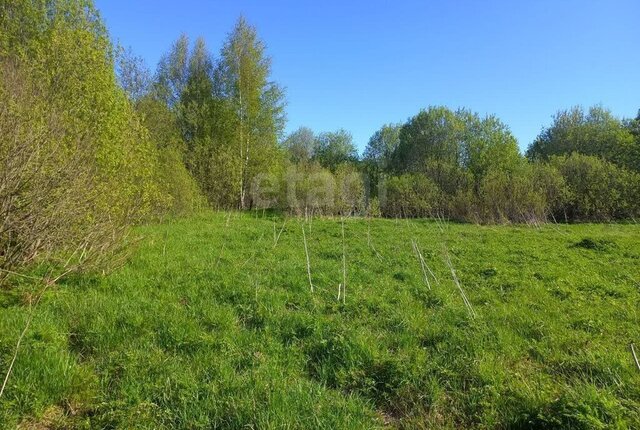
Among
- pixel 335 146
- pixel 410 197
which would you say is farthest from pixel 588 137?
pixel 335 146

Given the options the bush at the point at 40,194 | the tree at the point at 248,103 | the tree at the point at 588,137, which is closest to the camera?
the bush at the point at 40,194

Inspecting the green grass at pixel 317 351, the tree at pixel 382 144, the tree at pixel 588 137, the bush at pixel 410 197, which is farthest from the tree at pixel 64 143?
the tree at pixel 382 144

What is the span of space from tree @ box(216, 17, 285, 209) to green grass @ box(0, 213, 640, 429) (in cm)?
1843

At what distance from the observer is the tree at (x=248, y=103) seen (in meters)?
24.7

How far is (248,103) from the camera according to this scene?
25.2 m

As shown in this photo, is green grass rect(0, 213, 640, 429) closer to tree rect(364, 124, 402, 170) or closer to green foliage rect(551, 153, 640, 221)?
green foliage rect(551, 153, 640, 221)

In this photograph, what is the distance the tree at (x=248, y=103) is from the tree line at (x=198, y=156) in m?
0.08

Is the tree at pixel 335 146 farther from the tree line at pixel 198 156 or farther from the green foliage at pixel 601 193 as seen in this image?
the green foliage at pixel 601 193

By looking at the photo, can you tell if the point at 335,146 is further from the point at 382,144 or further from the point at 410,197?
the point at 410,197

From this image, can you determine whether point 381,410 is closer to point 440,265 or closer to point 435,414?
point 435,414

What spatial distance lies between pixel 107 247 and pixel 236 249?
3.81 m

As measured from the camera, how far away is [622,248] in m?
11.4

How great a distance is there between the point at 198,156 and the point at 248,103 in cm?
489

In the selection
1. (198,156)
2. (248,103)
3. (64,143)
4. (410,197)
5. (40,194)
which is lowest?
(40,194)
